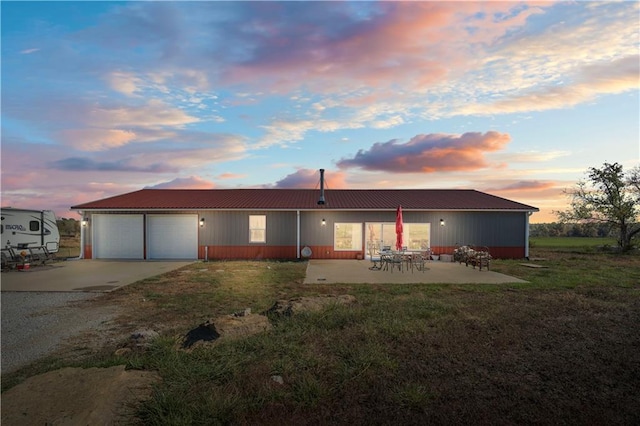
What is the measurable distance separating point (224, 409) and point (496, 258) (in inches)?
721

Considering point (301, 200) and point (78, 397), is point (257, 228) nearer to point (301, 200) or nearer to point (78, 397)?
point (301, 200)

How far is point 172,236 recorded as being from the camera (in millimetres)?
18891

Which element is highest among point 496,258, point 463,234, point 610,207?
Answer: point 610,207

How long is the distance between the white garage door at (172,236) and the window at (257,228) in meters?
2.86

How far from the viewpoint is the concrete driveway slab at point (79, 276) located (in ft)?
35.3

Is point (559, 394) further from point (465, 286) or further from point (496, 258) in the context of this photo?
point (496, 258)

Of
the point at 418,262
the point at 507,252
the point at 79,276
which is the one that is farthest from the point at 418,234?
the point at 79,276

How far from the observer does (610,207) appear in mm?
24844

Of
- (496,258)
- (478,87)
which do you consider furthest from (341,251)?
(478,87)

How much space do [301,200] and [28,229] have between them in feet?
41.4

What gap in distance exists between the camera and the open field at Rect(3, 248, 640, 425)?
3.54m

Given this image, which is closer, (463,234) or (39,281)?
(39,281)

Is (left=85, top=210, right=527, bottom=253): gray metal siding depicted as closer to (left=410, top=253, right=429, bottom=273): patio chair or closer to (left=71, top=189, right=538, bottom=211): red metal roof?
(left=71, top=189, right=538, bottom=211): red metal roof

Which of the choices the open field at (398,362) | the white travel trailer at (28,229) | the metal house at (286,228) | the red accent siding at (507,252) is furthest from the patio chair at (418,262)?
the white travel trailer at (28,229)
